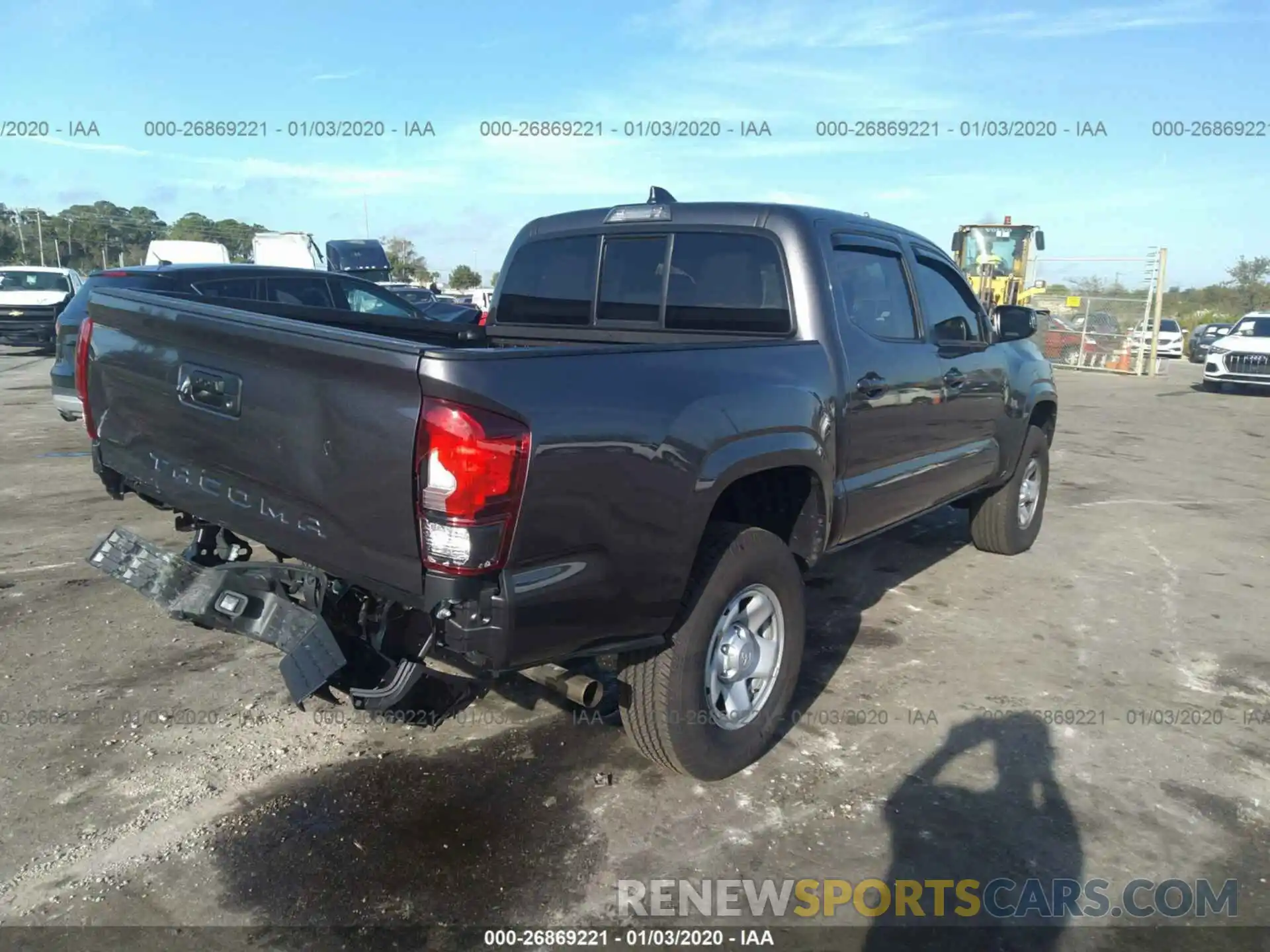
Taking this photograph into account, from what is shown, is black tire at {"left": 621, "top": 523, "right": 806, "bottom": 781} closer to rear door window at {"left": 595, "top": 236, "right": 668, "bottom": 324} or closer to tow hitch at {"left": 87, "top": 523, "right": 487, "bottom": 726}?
tow hitch at {"left": 87, "top": 523, "right": 487, "bottom": 726}

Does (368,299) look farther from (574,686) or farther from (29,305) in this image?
(29,305)

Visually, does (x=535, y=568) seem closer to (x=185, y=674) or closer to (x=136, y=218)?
(x=185, y=674)

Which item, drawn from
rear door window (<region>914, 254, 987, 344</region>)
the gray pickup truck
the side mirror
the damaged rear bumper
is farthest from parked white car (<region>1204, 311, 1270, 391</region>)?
the damaged rear bumper

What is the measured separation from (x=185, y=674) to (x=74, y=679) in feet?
1.43

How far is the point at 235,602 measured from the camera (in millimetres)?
2787

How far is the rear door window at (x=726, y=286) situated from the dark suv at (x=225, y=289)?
4037 millimetres

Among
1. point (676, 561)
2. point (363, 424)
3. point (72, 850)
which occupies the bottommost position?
point (72, 850)

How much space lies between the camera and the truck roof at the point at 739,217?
12.6 feet

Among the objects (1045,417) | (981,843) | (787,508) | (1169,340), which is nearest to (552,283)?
(787,508)

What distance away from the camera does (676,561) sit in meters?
2.85

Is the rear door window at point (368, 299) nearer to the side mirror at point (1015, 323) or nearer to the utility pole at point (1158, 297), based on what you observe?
the side mirror at point (1015, 323)

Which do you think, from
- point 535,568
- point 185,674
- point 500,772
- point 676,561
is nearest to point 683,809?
point 500,772

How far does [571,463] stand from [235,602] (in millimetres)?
1147

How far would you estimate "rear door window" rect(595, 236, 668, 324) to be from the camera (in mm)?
4172
